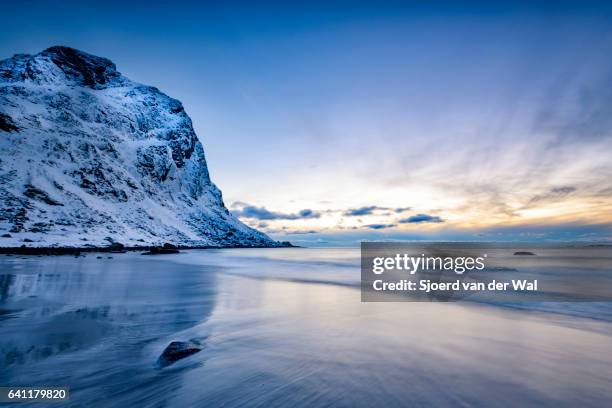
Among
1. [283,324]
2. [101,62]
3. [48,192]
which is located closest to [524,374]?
[283,324]

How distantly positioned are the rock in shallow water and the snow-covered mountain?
64.5m

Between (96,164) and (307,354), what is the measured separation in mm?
101687

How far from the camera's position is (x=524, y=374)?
4.93 metres

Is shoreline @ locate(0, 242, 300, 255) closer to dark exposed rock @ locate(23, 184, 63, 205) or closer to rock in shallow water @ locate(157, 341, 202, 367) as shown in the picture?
dark exposed rock @ locate(23, 184, 63, 205)

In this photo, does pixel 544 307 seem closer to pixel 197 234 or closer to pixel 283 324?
pixel 283 324

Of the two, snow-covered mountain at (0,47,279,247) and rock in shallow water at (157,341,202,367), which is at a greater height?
snow-covered mountain at (0,47,279,247)

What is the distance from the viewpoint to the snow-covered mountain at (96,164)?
65250 mm

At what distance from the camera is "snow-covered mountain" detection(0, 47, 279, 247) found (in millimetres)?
65250

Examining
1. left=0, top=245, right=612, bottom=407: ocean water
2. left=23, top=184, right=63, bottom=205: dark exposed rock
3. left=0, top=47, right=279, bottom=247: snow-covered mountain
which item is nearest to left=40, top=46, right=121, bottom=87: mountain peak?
left=0, top=47, right=279, bottom=247: snow-covered mountain

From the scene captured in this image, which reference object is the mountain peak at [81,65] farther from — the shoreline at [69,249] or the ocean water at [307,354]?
the ocean water at [307,354]

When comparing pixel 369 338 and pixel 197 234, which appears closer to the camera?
pixel 369 338

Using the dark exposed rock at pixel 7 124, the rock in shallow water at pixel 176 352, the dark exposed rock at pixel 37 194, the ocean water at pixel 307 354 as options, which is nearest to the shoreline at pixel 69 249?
the dark exposed rock at pixel 37 194

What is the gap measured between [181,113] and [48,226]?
97.5m

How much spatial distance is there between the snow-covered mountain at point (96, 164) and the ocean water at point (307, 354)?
61.4 m
